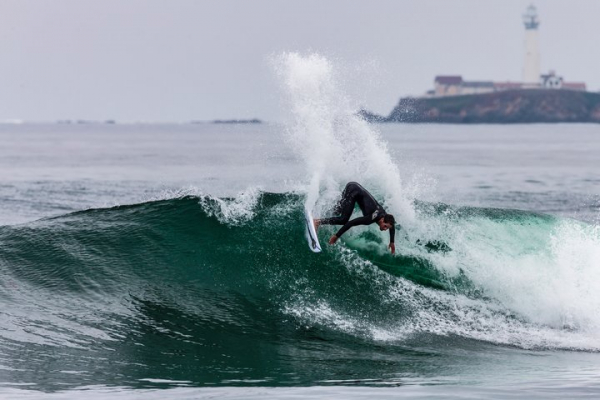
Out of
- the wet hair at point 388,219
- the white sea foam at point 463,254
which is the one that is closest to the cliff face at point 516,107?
the white sea foam at point 463,254

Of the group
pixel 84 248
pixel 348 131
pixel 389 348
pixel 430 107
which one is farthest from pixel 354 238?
pixel 430 107

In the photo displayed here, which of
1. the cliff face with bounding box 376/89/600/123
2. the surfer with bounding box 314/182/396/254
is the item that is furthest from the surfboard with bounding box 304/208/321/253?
the cliff face with bounding box 376/89/600/123

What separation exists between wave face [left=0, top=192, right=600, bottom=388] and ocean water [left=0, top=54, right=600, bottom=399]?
34 mm

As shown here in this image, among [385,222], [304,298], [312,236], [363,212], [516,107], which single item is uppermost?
[516,107]

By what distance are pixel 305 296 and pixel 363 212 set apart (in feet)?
5.18

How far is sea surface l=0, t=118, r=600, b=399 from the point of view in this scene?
10.1 m

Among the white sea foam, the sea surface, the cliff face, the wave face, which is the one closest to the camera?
the sea surface

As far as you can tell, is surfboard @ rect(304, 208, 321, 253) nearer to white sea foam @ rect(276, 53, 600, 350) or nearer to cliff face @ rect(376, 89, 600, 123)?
white sea foam @ rect(276, 53, 600, 350)

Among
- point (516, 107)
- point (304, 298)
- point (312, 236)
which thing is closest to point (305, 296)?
point (304, 298)

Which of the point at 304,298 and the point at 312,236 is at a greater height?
the point at 312,236

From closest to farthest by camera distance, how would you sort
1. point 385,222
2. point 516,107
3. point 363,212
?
point 385,222, point 363,212, point 516,107

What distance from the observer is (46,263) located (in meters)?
14.4

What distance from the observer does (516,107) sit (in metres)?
193

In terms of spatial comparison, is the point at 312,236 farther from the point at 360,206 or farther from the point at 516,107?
the point at 516,107
